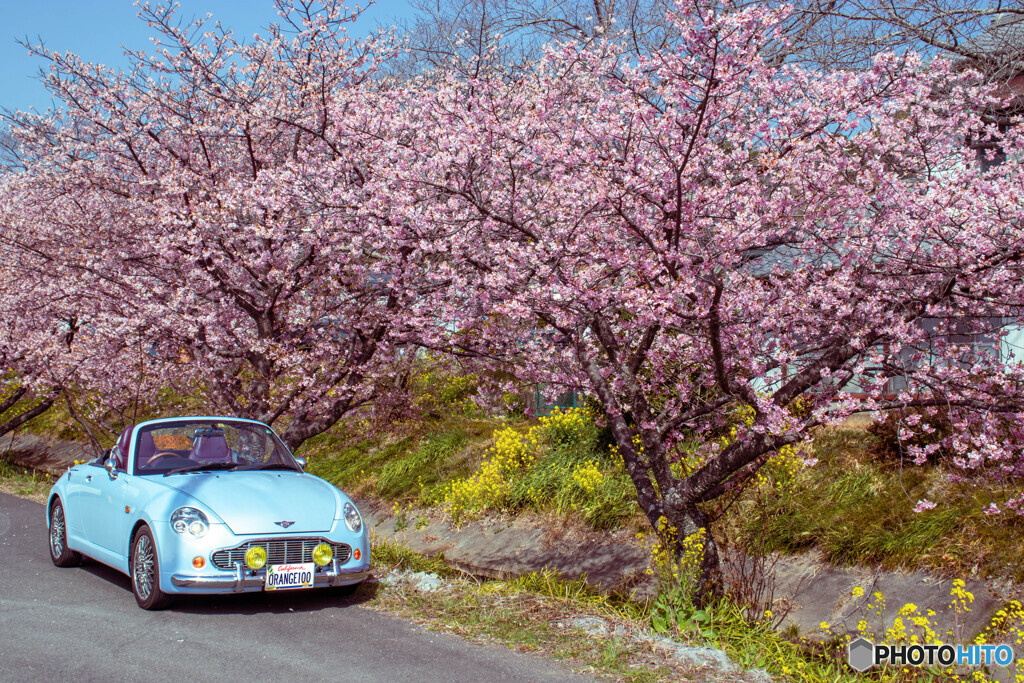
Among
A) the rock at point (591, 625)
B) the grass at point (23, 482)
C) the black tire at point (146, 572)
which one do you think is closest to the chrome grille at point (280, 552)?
the black tire at point (146, 572)

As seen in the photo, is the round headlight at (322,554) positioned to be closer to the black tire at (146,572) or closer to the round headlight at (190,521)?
the round headlight at (190,521)

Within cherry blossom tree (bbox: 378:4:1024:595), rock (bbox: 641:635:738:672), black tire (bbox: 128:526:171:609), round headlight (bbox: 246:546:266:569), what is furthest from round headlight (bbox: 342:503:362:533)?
rock (bbox: 641:635:738:672)

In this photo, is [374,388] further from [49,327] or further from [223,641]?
[49,327]

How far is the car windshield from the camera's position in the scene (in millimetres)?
8008

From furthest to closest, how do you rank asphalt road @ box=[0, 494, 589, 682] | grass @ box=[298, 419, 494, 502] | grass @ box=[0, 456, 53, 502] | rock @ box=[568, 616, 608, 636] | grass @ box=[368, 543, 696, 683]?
grass @ box=[0, 456, 53, 502] < grass @ box=[298, 419, 494, 502] < rock @ box=[568, 616, 608, 636] < grass @ box=[368, 543, 696, 683] < asphalt road @ box=[0, 494, 589, 682]

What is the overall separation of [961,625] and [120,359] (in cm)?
1250

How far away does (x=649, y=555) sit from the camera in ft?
28.5

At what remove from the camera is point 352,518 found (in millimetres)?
7578

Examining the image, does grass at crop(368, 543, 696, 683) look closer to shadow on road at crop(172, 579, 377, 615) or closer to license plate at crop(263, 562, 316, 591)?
shadow on road at crop(172, 579, 377, 615)

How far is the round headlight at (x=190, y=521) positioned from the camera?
682cm

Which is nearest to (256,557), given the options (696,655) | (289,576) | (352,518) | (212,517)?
(289,576)

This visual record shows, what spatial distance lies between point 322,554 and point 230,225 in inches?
171

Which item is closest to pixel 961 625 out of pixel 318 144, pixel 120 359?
pixel 318 144

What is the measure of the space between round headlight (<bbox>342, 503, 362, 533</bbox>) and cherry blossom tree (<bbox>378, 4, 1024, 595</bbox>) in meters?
2.23
